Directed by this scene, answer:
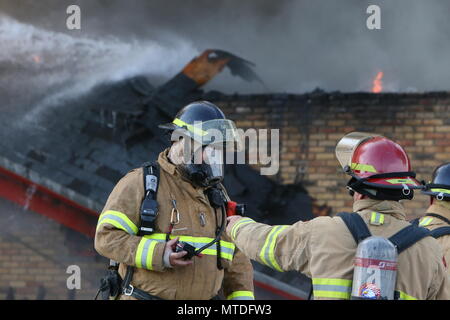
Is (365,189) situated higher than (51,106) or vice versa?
(51,106)

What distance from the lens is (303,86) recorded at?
23.4 ft

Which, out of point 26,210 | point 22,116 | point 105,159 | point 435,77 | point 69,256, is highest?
point 435,77

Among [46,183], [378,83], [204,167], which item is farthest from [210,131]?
[378,83]

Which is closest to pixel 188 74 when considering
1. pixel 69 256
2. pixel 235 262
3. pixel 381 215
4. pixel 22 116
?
pixel 22 116

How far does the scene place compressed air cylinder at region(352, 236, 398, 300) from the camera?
8.12ft

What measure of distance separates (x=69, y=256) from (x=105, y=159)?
110 cm

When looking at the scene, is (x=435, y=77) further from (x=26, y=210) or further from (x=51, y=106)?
(x=26, y=210)

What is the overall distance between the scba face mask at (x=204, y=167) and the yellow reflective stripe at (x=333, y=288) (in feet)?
3.22

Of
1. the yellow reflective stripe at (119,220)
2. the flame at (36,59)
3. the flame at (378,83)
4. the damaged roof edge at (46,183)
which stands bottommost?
the yellow reflective stripe at (119,220)

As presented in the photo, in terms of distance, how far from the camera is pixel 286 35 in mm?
7352

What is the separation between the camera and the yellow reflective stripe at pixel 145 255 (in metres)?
3.18

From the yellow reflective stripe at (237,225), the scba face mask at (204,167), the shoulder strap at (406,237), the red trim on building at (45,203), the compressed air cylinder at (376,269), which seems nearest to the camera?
the compressed air cylinder at (376,269)

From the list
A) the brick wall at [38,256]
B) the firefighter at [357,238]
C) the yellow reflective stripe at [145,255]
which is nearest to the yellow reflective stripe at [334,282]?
the firefighter at [357,238]

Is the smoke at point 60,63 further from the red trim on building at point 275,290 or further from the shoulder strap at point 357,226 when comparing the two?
the shoulder strap at point 357,226
